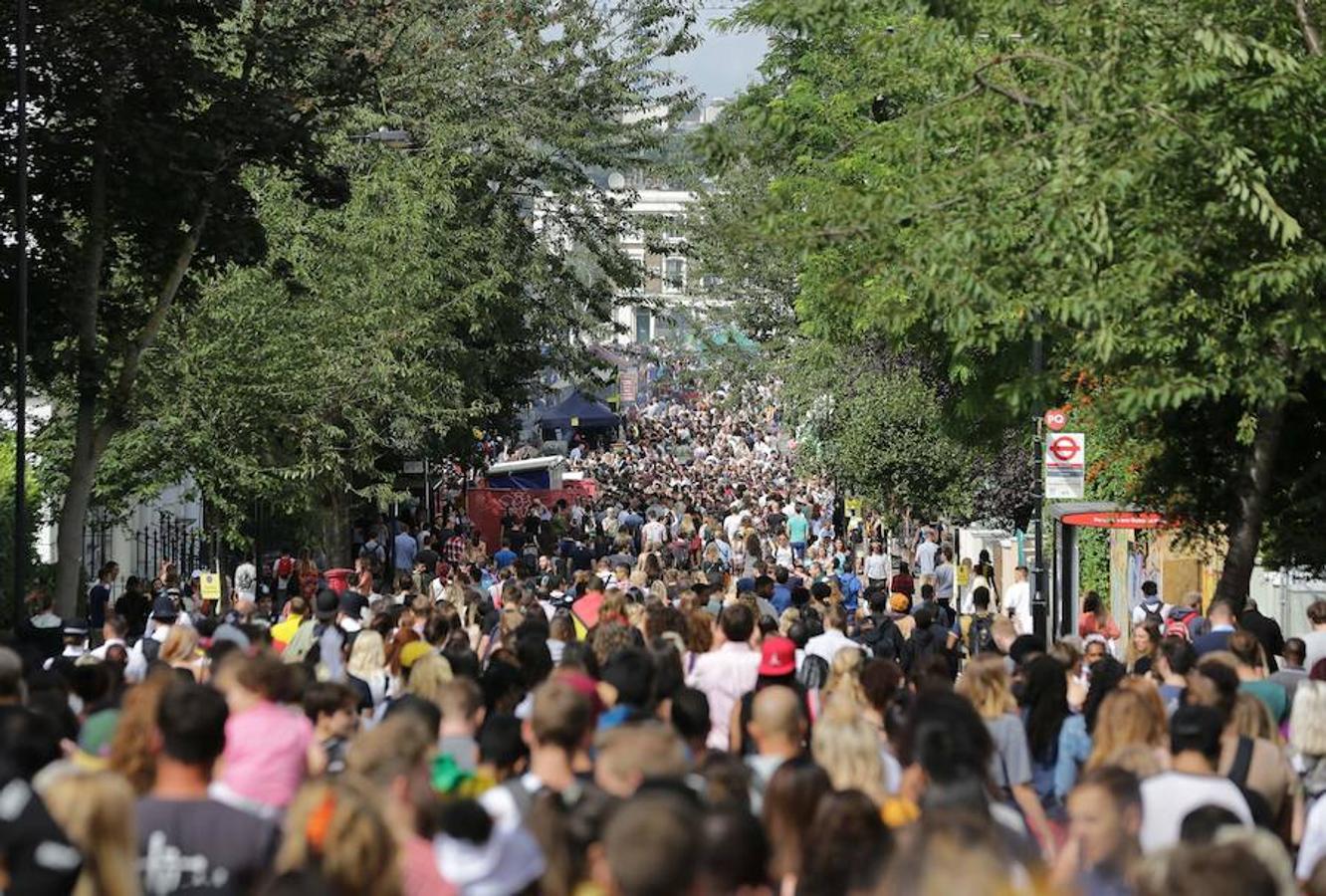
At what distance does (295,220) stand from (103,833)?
98.6 feet

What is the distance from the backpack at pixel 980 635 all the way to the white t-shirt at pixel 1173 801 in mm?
10793

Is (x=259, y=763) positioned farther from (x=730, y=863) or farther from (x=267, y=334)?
(x=267, y=334)

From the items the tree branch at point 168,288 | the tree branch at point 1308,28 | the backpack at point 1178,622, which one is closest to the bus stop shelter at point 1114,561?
the backpack at point 1178,622

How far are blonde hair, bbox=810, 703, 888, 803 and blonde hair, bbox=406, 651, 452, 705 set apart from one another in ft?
8.80

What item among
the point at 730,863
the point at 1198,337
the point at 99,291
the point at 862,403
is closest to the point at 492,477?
the point at 862,403

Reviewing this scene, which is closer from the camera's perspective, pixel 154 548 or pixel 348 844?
pixel 348 844

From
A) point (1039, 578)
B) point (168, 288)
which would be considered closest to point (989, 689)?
point (1039, 578)

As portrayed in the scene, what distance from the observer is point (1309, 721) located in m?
12.0

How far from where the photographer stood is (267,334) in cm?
3331

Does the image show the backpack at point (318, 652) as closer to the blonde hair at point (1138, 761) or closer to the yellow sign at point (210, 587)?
the blonde hair at point (1138, 761)

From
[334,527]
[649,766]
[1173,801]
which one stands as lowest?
[334,527]

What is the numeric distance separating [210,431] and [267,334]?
5.60ft

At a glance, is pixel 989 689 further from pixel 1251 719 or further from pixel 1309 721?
pixel 1309 721

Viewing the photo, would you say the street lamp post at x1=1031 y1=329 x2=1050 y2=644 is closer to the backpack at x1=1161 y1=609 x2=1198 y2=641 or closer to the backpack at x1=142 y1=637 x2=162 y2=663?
the backpack at x1=1161 y1=609 x2=1198 y2=641
